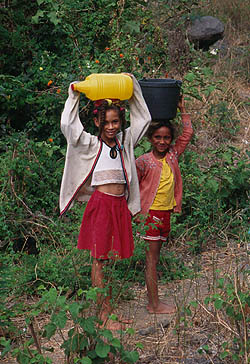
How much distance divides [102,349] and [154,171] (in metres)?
1.69

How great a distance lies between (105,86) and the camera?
394 cm

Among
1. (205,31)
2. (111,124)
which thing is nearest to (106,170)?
(111,124)

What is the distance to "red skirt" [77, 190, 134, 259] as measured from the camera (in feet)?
13.3

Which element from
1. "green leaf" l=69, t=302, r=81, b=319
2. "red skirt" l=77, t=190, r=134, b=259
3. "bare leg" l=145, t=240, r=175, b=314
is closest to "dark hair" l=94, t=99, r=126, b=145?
"red skirt" l=77, t=190, r=134, b=259

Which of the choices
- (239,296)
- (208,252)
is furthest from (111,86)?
(208,252)

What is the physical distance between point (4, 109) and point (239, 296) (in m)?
4.29

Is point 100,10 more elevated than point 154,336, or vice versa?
point 100,10

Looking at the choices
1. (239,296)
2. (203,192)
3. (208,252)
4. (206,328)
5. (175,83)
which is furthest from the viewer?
(203,192)

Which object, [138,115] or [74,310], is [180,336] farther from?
[138,115]

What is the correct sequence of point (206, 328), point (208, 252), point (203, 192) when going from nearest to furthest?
point (206, 328) < point (208, 252) < point (203, 192)

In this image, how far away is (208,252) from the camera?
5.77 metres

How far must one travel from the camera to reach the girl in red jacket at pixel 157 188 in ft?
14.4

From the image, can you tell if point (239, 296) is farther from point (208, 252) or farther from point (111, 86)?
point (208, 252)

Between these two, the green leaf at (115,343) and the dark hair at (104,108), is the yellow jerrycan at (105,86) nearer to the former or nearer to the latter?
the dark hair at (104,108)
